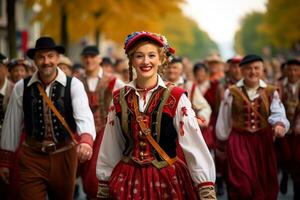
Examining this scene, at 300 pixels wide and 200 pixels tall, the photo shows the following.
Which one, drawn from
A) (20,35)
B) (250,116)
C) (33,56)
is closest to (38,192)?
(33,56)

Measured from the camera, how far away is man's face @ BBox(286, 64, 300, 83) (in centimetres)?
1053

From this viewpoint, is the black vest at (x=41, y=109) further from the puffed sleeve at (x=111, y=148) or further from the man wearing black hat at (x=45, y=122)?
the puffed sleeve at (x=111, y=148)

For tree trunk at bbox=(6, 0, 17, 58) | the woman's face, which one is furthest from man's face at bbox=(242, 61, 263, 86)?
tree trunk at bbox=(6, 0, 17, 58)

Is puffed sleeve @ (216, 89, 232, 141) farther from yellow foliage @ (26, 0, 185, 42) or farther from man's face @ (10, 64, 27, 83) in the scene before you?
yellow foliage @ (26, 0, 185, 42)

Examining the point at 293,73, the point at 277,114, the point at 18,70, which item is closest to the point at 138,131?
the point at 277,114

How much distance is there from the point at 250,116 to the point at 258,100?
0.23 meters

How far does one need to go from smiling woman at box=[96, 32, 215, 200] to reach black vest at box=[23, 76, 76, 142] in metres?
1.33

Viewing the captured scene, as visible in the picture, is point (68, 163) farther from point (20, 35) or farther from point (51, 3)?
point (20, 35)

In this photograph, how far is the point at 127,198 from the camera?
201 inches

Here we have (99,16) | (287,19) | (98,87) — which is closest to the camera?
(98,87)

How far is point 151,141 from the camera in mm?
5125

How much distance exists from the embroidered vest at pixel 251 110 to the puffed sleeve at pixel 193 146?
11.2 feet

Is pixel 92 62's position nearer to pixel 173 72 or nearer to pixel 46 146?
pixel 173 72

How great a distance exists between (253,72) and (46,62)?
2963mm
